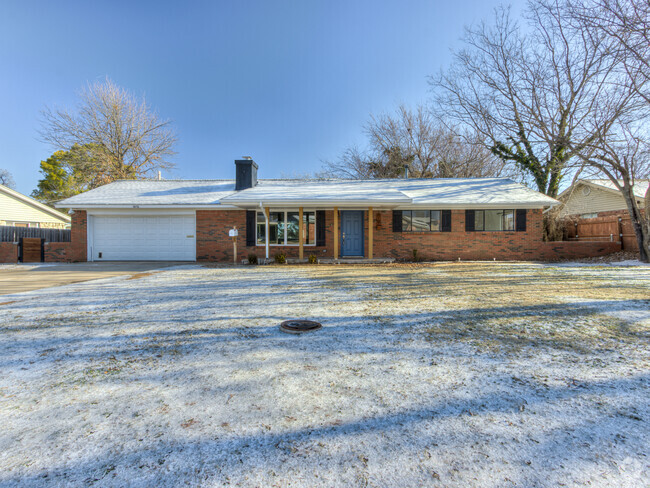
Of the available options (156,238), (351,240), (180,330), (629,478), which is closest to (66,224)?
(156,238)

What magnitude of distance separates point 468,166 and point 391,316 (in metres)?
21.6

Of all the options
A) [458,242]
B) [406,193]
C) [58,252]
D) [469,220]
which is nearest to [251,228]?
[406,193]

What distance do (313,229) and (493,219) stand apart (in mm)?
7406

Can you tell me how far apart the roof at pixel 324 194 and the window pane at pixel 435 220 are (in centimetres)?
38

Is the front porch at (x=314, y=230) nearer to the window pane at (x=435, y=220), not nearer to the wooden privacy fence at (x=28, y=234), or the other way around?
the window pane at (x=435, y=220)

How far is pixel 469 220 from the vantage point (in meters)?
12.6

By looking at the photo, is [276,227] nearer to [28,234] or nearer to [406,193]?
[406,193]

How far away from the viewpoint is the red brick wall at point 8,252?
12.4 meters

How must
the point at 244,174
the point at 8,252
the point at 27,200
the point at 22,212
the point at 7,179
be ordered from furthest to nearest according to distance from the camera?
the point at 7,179, the point at 27,200, the point at 22,212, the point at 244,174, the point at 8,252

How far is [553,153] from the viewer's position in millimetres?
15609

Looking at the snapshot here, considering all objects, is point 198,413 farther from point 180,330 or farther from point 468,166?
point 468,166

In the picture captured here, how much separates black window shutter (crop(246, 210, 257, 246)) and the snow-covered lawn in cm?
811

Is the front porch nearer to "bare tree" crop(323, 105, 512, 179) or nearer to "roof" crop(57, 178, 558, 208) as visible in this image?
"roof" crop(57, 178, 558, 208)

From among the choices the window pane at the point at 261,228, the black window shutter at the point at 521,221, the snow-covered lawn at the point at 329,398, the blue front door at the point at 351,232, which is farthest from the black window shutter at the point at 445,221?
the snow-covered lawn at the point at 329,398
